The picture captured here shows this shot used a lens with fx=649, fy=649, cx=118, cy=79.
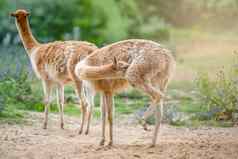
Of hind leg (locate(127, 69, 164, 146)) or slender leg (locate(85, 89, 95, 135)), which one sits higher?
hind leg (locate(127, 69, 164, 146))

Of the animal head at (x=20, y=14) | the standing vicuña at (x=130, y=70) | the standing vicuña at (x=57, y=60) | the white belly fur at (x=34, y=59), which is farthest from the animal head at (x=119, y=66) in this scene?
the animal head at (x=20, y=14)

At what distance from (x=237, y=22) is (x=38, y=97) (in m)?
19.5

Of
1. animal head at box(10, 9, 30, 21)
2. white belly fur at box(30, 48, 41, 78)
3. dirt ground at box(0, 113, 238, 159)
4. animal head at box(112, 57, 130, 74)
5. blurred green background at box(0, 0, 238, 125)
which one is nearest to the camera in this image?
animal head at box(112, 57, 130, 74)

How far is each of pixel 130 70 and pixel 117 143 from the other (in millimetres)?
1426

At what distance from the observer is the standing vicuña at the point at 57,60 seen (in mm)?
10000

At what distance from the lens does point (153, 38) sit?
2647 cm

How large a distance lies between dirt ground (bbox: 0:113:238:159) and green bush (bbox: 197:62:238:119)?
2.25 ft

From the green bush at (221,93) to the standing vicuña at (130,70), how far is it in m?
2.72

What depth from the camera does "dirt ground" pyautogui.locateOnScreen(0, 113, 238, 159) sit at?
8109 millimetres

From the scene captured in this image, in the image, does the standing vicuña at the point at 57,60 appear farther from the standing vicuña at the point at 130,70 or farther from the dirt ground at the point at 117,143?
the standing vicuña at the point at 130,70

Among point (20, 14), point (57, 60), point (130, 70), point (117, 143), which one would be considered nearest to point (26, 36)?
point (20, 14)

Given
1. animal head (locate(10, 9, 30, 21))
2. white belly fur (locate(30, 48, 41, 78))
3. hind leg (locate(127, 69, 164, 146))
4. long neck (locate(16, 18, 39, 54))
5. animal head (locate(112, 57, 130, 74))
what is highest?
animal head (locate(10, 9, 30, 21))

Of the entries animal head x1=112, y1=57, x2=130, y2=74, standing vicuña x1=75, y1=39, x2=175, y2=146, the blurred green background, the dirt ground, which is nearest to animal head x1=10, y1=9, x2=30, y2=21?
the blurred green background

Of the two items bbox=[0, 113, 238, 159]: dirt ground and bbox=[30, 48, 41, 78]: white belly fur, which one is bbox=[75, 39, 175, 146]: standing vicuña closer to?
bbox=[0, 113, 238, 159]: dirt ground
